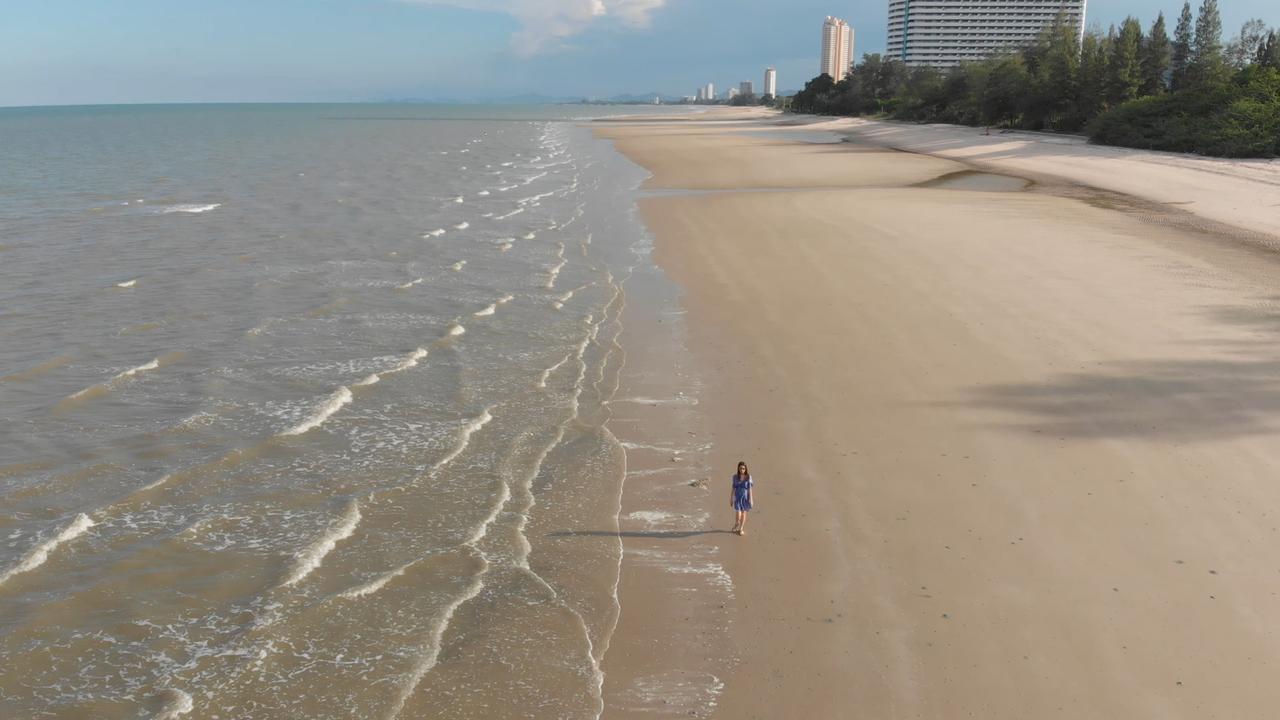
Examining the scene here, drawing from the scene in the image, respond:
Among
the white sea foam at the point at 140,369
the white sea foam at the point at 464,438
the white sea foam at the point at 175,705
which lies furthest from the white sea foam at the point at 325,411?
the white sea foam at the point at 175,705

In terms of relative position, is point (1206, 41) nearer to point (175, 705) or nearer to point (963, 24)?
point (175, 705)

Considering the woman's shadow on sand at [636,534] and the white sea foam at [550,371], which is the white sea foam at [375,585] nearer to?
the woman's shadow on sand at [636,534]

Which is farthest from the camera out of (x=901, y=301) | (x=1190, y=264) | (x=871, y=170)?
(x=871, y=170)

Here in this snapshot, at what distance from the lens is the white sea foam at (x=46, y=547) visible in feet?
25.0

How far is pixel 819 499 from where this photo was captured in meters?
8.60

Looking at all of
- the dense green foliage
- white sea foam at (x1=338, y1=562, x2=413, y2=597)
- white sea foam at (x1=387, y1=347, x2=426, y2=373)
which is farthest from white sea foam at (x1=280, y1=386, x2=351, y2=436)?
the dense green foliage

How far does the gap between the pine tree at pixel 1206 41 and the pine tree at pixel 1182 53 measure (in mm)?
1128

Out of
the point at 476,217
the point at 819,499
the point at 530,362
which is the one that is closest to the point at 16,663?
the point at 819,499

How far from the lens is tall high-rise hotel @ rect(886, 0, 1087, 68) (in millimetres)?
178000

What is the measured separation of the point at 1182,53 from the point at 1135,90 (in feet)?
38.1

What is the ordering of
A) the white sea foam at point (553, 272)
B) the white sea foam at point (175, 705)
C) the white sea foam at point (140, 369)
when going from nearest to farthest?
the white sea foam at point (175, 705), the white sea foam at point (140, 369), the white sea foam at point (553, 272)

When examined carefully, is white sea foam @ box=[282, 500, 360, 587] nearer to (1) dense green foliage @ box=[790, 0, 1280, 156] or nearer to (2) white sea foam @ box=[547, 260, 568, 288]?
(2) white sea foam @ box=[547, 260, 568, 288]

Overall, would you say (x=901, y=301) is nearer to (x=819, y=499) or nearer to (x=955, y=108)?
(x=819, y=499)

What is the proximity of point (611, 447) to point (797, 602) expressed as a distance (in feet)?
11.5
